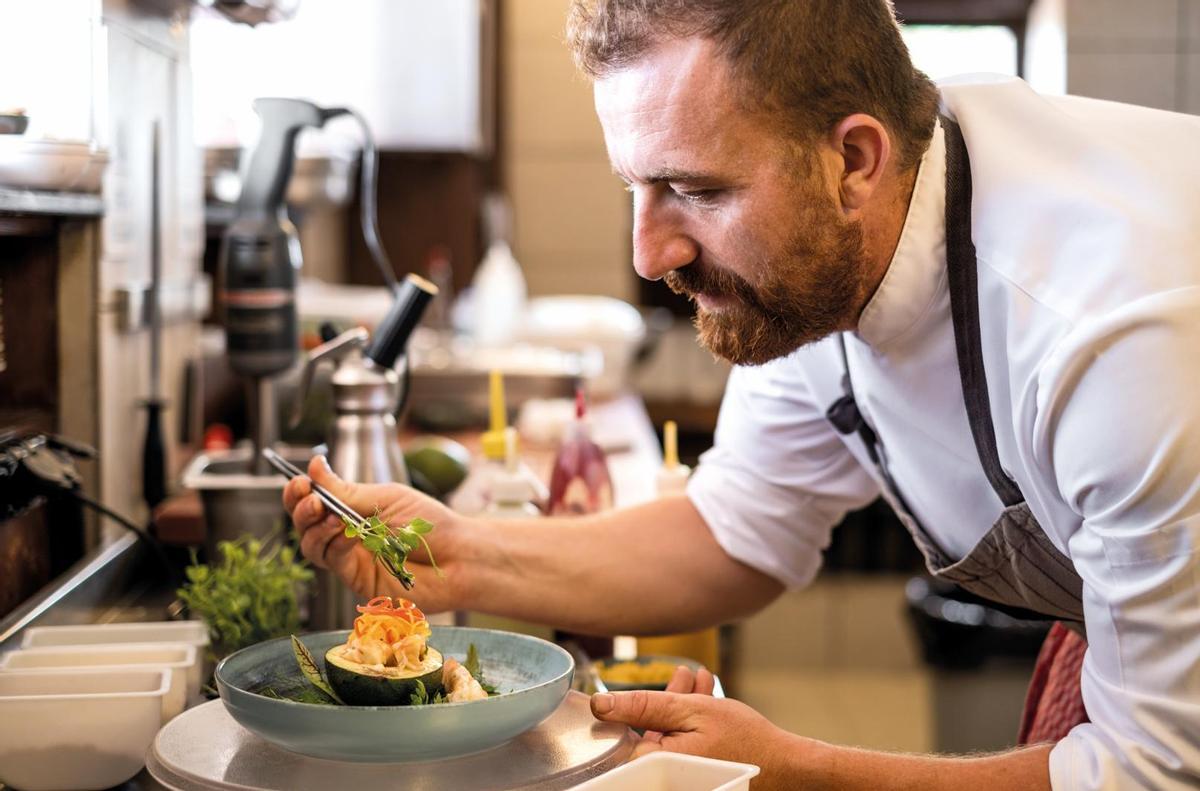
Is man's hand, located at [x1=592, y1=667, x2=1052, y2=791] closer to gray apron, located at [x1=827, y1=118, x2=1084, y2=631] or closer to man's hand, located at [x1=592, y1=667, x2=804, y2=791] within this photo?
man's hand, located at [x1=592, y1=667, x2=804, y2=791]

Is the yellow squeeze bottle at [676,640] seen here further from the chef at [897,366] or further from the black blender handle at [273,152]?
the black blender handle at [273,152]

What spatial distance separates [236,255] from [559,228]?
3.28 meters

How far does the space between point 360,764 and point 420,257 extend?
3835 millimetres

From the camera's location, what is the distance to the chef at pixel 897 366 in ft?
3.43

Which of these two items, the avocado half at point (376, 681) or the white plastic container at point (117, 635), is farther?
the white plastic container at point (117, 635)

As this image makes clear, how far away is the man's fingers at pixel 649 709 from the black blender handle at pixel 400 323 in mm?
682

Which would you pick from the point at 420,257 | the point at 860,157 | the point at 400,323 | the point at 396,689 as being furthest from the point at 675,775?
the point at 420,257

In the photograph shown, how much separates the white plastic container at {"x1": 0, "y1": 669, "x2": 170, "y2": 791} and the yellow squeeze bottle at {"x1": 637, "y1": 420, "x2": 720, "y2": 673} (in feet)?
Answer: 2.72

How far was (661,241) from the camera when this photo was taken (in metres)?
1.26

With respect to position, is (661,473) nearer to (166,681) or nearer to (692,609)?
(692,609)

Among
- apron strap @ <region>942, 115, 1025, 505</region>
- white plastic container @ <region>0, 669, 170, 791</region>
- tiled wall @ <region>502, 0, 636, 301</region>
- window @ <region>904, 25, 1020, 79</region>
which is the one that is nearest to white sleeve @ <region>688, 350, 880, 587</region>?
apron strap @ <region>942, 115, 1025, 505</region>

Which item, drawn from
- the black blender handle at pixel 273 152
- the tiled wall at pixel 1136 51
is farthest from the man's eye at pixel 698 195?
the tiled wall at pixel 1136 51

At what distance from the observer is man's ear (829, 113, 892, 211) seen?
125 centimetres

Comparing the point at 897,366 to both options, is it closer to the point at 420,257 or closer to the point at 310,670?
the point at 310,670
